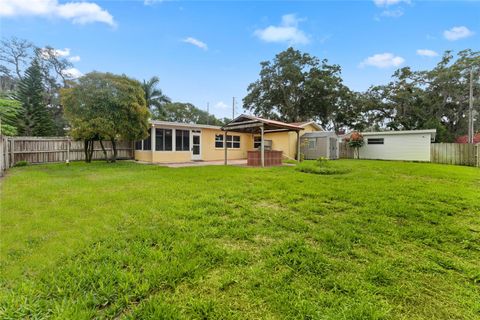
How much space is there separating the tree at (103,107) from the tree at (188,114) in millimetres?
27040

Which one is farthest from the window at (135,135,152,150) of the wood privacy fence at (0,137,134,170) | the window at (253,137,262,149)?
the window at (253,137,262,149)

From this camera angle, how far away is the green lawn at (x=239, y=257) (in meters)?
1.80

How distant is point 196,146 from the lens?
1460 cm

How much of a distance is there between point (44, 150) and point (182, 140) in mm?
7117

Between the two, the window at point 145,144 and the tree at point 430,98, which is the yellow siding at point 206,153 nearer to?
the window at point 145,144

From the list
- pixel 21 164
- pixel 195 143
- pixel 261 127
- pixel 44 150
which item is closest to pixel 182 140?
pixel 195 143

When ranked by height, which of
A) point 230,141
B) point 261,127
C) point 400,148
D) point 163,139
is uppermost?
point 261,127

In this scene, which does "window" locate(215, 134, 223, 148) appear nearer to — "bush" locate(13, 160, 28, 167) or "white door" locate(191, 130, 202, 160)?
"white door" locate(191, 130, 202, 160)

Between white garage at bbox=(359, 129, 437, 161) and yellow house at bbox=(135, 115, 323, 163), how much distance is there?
16.3 ft

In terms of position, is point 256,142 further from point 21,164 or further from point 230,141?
point 21,164

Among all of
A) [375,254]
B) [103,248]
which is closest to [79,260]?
[103,248]

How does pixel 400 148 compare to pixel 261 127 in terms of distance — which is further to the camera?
pixel 400 148

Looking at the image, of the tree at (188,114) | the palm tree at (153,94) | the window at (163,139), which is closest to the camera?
the window at (163,139)

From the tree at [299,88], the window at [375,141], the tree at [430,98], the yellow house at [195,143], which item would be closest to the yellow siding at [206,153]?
the yellow house at [195,143]
